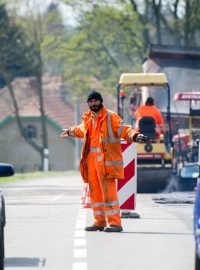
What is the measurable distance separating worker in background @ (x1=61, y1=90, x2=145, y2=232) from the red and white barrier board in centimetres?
244

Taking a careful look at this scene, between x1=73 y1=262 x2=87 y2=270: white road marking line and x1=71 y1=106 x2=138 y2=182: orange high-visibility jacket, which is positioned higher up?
x1=71 y1=106 x2=138 y2=182: orange high-visibility jacket

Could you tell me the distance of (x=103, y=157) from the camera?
17703 mm

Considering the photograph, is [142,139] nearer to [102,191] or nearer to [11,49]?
[102,191]

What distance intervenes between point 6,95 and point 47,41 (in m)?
20.0

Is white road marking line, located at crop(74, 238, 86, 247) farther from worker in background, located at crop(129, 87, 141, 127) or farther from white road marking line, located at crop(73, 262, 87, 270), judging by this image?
worker in background, located at crop(129, 87, 141, 127)

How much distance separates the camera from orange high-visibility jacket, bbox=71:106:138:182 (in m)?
17.6

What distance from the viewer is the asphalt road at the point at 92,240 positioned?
1378 centimetres

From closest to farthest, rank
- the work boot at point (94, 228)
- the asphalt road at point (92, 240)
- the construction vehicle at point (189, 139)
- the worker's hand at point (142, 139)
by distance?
1. the asphalt road at point (92, 240)
2. the worker's hand at point (142, 139)
3. the work boot at point (94, 228)
4. the construction vehicle at point (189, 139)

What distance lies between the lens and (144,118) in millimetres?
32344

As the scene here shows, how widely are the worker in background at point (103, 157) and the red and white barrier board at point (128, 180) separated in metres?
2.44

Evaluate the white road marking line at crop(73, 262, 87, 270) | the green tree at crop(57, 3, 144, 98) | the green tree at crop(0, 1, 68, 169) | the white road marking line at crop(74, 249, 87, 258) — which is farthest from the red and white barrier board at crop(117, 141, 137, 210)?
the green tree at crop(0, 1, 68, 169)

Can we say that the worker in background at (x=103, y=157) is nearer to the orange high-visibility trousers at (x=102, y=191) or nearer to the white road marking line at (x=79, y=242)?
the orange high-visibility trousers at (x=102, y=191)

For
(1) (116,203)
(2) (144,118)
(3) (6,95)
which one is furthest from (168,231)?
(3) (6,95)

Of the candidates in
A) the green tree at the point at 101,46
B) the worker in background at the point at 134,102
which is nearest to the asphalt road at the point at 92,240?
the worker in background at the point at 134,102
